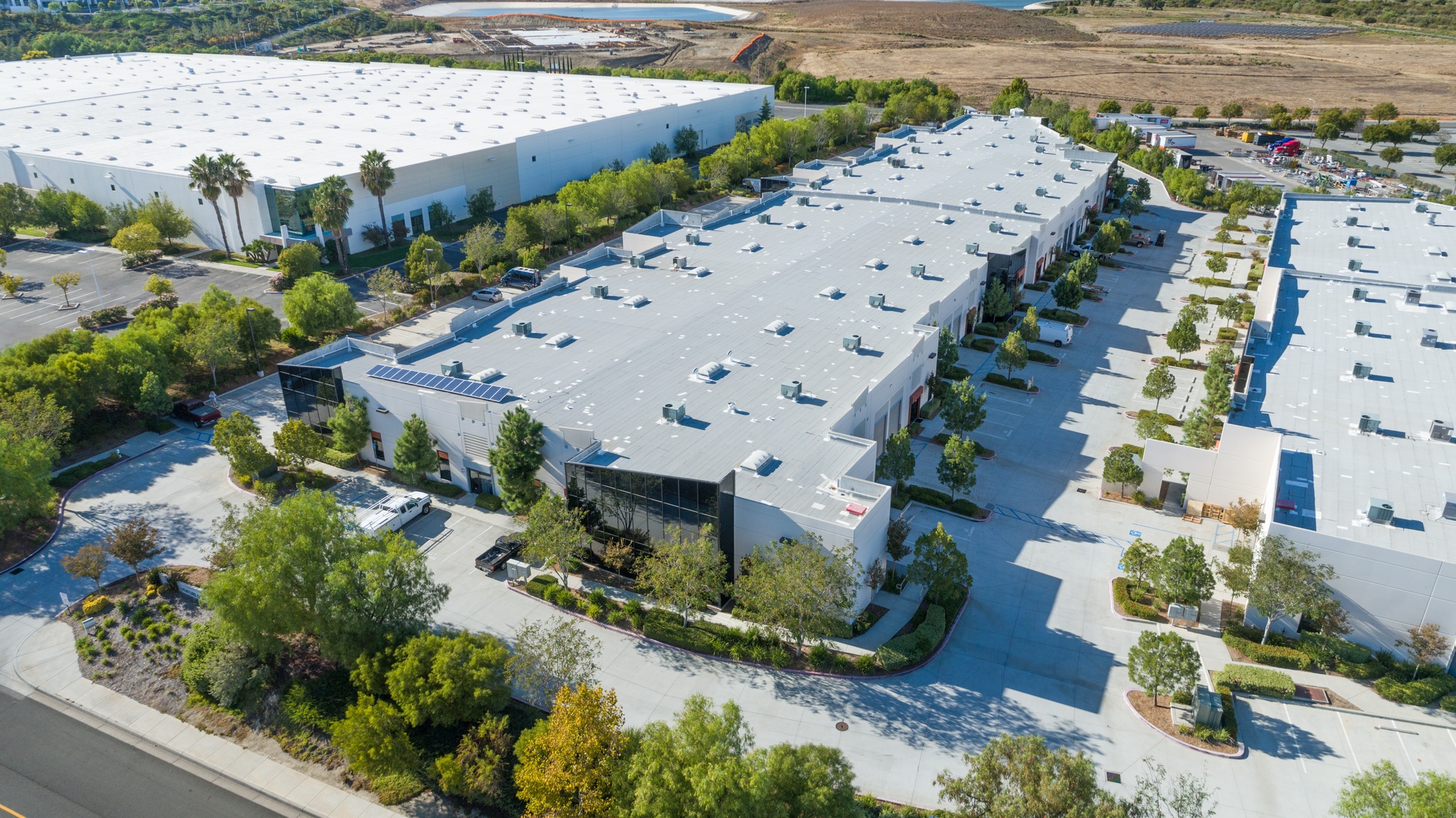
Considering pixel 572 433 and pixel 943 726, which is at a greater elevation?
pixel 572 433

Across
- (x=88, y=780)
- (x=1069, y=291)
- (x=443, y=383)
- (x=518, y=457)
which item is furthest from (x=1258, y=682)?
(x=88, y=780)

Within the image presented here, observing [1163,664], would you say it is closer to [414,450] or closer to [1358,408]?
[1358,408]

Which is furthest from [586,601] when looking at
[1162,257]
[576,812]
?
[1162,257]

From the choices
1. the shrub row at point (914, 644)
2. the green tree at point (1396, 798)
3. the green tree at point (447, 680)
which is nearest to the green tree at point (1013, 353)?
the shrub row at point (914, 644)

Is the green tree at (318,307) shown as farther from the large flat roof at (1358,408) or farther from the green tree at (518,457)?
the large flat roof at (1358,408)

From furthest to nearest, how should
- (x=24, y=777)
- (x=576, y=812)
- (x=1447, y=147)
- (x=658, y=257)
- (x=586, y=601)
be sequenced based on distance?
1. (x=1447, y=147)
2. (x=658, y=257)
3. (x=586, y=601)
4. (x=24, y=777)
5. (x=576, y=812)

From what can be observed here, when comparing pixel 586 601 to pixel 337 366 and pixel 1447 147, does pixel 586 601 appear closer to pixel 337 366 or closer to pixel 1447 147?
pixel 337 366
